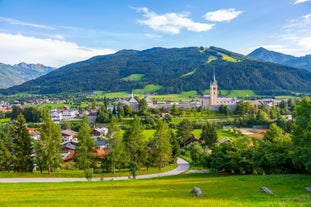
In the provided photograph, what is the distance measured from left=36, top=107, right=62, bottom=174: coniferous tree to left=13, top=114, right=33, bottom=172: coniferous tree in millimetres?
2320

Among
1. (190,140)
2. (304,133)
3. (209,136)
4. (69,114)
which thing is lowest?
(190,140)

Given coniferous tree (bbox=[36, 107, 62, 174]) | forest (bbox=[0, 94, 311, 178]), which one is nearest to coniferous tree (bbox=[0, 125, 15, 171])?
forest (bbox=[0, 94, 311, 178])

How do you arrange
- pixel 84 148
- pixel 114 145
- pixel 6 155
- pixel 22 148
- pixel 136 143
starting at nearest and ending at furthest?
1. pixel 84 148
2. pixel 114 145
3. pixel 22 148
4. pixel 6 155
5. pixel 136 143

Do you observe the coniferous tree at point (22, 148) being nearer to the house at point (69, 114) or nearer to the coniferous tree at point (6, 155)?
the coniferous tree at point (6, 155)

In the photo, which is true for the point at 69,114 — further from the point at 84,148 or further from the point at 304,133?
the point at 304,133

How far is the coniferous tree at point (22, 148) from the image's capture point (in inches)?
1547

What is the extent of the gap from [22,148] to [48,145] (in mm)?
4898

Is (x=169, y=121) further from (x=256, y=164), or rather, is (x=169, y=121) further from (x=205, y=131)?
(x=256, y=164)

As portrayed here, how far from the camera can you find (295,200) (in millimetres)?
14344

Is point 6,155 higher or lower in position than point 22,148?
lower

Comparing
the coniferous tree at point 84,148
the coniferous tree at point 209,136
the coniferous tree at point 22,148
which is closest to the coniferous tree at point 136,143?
the coniferous tree at point 84,148

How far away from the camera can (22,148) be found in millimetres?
39406

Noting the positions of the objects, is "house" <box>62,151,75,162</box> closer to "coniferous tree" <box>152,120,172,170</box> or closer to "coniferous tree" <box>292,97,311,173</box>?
"coniferous tree" <box>152,120,172,170</box>

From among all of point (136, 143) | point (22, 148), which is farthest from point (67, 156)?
point (136, 143)
